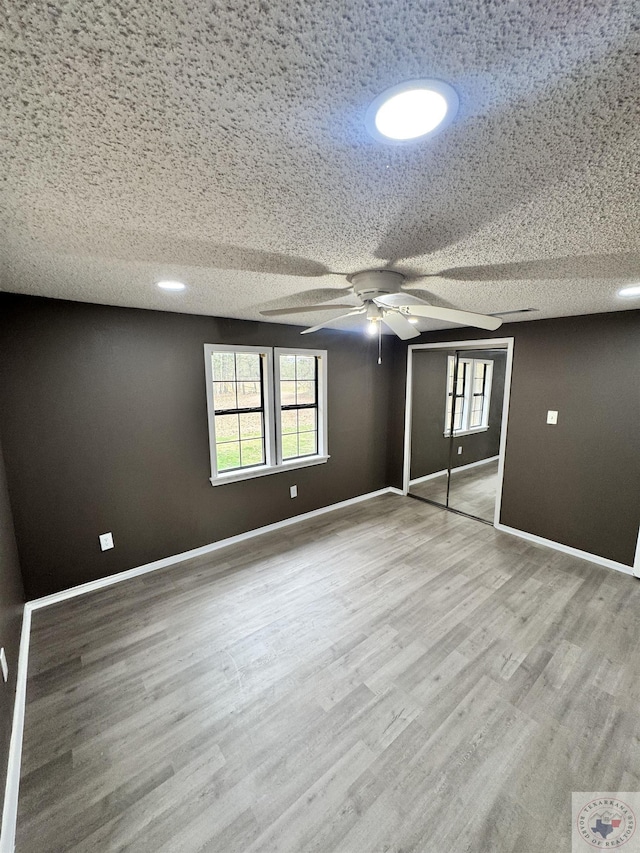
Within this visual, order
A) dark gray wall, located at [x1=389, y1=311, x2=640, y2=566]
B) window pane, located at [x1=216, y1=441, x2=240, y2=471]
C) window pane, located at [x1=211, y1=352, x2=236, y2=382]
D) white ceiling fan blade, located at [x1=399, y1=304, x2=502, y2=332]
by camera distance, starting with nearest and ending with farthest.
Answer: white ceiling fan blade, located at [x1=399, y1=304, x2=502, y2=332], dark gray wall, located at [x1=389, y1=311, x2=640, y2=566], window pane, located at [x1=211, y1=352, x2=236, y2=382], window pane, located at [x1=216, y1=441, x2=240, y2=471]

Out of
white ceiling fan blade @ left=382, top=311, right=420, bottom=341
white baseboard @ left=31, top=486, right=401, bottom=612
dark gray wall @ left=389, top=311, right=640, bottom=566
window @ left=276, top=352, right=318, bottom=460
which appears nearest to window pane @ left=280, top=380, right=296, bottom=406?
window @ left=276, top=352, right=318, bottom=460

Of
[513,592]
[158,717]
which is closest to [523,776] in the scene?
[513,592]

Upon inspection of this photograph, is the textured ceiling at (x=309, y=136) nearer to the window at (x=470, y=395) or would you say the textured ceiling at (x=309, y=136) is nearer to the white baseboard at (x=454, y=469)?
the window at (x=470, y=395)

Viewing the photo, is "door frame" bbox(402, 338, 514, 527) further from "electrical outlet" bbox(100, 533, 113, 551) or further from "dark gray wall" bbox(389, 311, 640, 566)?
"electrical outlet" bbox(100, 533, 113, 551)

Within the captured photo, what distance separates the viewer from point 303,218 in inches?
50.0

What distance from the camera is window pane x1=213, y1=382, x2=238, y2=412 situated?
11.1 feet

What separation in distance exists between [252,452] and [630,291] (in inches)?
133

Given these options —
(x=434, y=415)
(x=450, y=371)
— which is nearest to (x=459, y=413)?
(x=434, y=415)

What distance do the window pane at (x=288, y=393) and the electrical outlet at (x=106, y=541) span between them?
2.04 metres

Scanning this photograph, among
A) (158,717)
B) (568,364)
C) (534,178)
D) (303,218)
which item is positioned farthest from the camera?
(568,364)

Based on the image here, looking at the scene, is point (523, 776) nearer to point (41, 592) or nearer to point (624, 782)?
point (624, 782)

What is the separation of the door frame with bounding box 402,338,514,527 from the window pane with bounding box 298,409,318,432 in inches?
56.9

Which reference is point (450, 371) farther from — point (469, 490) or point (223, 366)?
point (223, 366)

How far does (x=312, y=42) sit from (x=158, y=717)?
2.65 m
